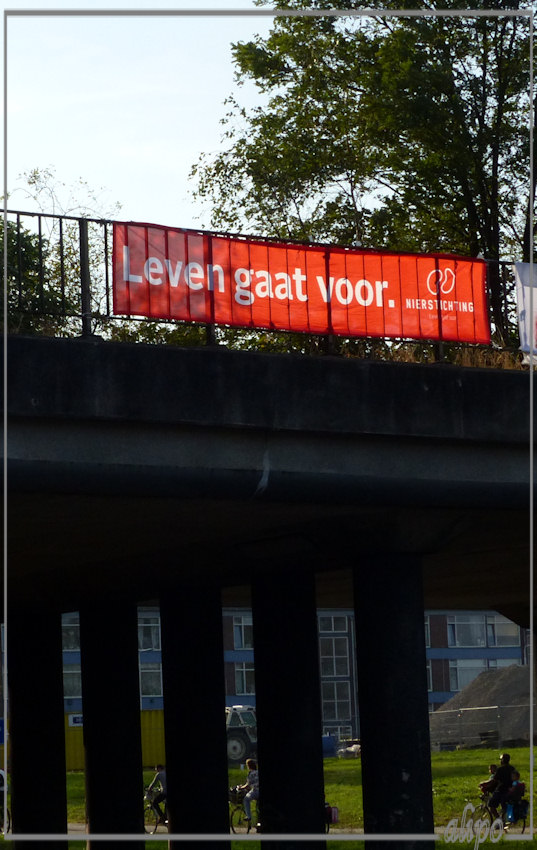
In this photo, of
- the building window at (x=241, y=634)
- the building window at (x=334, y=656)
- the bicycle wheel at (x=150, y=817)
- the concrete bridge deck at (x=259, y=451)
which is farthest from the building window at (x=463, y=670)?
the concrete bridge deck at (x=259, y=451)

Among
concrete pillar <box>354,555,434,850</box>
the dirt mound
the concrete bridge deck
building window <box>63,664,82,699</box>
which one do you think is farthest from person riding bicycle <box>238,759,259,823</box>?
building window <box>63,664,82,699</box>

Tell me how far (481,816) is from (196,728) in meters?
10.9

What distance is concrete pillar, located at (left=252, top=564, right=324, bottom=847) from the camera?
17703mm

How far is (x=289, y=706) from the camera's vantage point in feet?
59.7

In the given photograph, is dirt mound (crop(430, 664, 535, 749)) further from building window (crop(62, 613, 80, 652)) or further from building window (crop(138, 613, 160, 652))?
building window (crop(62, 613, 80, 652))

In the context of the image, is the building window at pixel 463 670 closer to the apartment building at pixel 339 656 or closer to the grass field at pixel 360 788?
the apartment building at pixel 339 656

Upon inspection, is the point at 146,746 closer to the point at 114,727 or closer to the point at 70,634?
the point at 70,634

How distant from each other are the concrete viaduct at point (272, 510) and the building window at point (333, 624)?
68621mm

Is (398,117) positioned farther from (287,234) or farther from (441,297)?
(441,297)

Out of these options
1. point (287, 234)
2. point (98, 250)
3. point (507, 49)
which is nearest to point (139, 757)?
point (98, 250)

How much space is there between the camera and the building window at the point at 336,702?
87875mm

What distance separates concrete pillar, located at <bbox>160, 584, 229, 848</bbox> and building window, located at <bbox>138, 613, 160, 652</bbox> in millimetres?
Answer: 65988

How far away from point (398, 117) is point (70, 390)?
2129 cm

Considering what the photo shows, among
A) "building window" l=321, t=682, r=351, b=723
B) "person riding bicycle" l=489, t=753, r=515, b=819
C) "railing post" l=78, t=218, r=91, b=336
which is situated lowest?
"building window" l=321, t=682, r=351, b=723
